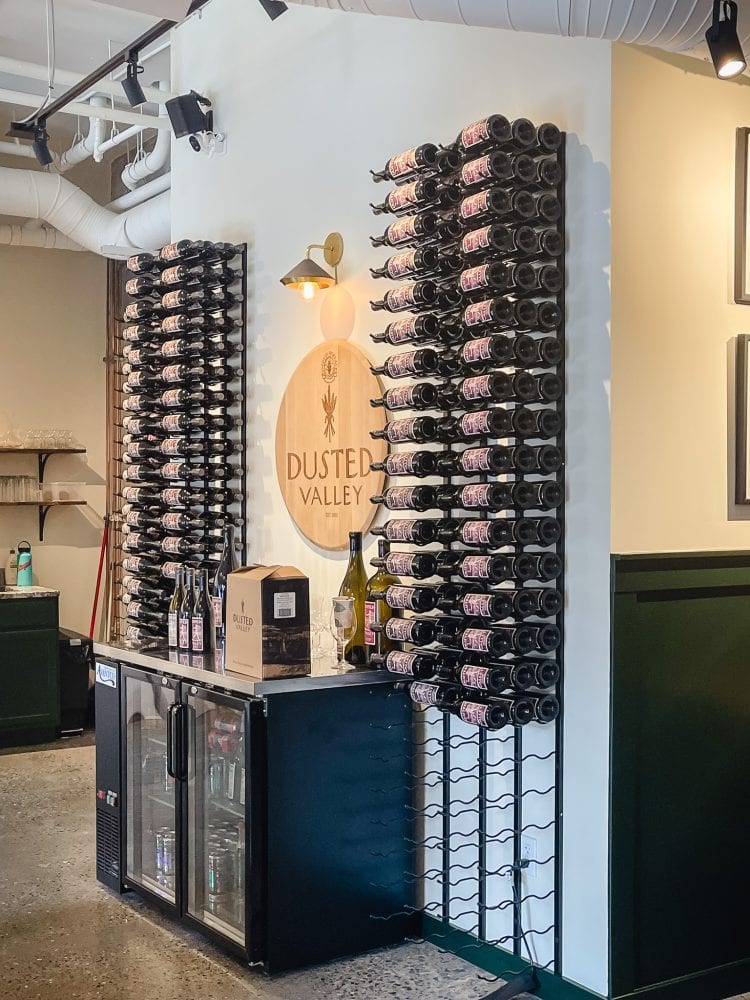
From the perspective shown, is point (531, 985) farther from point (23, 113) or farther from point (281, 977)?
point (23, 113)

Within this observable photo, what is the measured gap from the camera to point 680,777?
3.23 meters

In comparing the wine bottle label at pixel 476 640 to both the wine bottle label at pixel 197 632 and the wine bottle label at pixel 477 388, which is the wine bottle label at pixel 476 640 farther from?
the wine bottle label at pixel 197 632

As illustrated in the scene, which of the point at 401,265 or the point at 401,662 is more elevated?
the point at 401,265

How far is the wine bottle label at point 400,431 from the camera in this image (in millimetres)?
3484

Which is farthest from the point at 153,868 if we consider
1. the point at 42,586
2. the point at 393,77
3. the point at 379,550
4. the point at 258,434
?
the point at 42,586

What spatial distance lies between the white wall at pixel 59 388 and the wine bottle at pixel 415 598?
4701mm

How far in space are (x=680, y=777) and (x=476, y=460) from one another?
3.48 ft

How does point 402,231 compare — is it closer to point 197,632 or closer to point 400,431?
point 400,431

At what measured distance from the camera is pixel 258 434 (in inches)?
188

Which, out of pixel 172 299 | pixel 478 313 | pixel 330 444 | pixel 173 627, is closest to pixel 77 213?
pixel 172 299

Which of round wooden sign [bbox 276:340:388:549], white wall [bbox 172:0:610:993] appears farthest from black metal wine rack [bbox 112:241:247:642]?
round wooden sign [bbox 276:340:388:549]

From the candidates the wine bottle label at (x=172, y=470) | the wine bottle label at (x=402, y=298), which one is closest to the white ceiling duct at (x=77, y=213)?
the wine bottle label at (x=172, y=470)

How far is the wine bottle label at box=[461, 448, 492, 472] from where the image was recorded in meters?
3.21

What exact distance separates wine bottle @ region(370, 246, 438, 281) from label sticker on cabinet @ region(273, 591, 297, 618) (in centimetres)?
104
